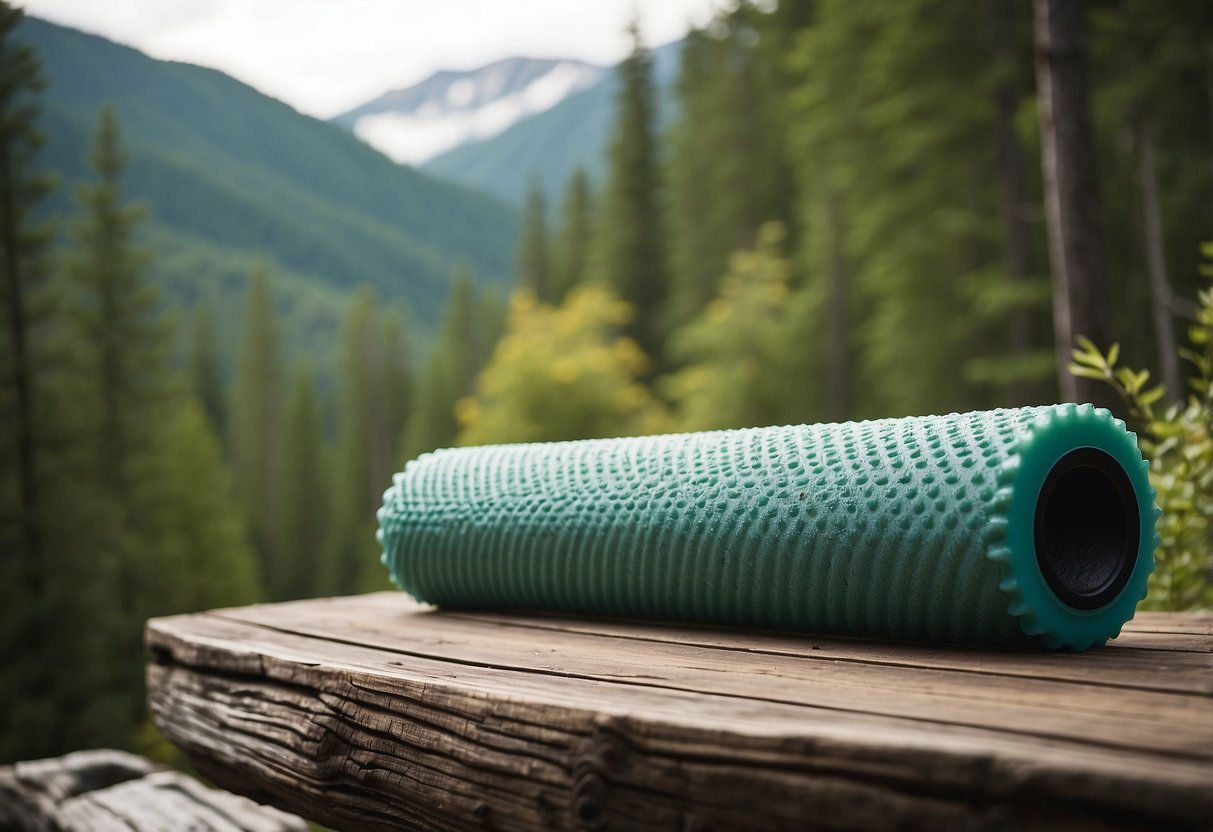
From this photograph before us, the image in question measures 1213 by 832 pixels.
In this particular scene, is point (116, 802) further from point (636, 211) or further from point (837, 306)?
point (636, 211)

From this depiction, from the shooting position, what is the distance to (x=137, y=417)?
57.2 ft

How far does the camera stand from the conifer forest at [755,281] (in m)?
8.83

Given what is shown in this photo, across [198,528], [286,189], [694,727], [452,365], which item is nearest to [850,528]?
[694,727]

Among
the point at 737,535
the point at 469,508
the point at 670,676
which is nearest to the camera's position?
the point at 670,676

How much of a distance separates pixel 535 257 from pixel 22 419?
19456 mm

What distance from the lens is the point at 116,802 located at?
1.91 meters

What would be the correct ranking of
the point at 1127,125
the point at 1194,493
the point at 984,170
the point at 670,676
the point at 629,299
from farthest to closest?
1. the point at 629,299
2. the point at 984,170
3. the point at 1127,125
4. the point at 1194,493
5. the point at 670,676

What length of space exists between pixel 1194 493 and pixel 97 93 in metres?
28.4

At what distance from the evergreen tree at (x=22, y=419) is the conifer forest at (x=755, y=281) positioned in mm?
38

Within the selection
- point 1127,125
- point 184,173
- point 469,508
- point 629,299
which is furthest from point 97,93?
point 184,173

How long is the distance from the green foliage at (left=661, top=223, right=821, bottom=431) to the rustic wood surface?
15962mm

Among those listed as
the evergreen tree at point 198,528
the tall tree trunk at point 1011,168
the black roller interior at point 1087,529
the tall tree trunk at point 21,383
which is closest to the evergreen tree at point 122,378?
the evergreen tree at point 198,528

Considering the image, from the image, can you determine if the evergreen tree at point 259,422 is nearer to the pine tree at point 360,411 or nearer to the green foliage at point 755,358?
the pine tree at point 360,411

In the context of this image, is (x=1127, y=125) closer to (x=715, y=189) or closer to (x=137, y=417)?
(x=715, y=189)
